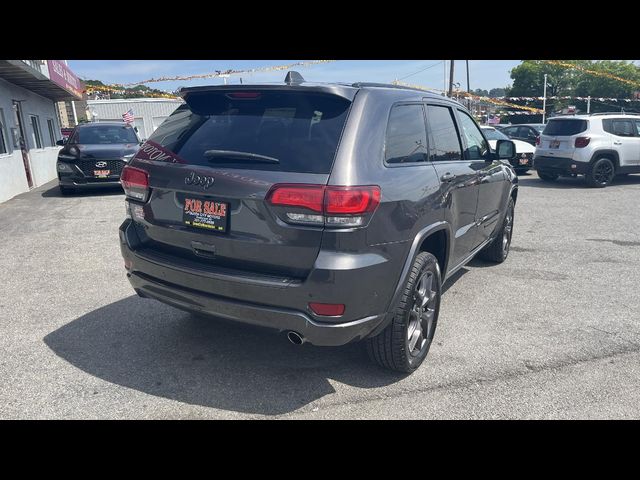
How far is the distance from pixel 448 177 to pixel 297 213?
1524 millimetres

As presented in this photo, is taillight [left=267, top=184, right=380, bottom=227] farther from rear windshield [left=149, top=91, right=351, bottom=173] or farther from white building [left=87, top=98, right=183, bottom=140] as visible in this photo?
white building [left=87, top=98, right=183, bottom=140]

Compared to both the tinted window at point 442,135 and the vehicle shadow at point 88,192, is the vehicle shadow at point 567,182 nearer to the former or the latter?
the tinted window at point 442,135

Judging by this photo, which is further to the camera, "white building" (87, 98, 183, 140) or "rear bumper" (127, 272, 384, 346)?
"white building" (87, 98, 183, 140)

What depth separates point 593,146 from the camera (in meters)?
11.8

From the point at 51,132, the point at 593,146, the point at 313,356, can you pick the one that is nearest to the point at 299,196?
the point at 313,356

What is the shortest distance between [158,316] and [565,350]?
131 inches

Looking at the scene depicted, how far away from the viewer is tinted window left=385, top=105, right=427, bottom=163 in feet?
9.73

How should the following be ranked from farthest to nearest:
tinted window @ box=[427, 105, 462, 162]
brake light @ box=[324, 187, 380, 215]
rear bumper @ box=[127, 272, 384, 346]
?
1. tinted window @ box=[427, 105, 462, 162]
2. rear bumper @ box=[127, 272, 384, 346]
3. brake light @ box=[324, 187, 380, 215]

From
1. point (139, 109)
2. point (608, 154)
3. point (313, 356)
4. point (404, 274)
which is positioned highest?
point (139, 109)

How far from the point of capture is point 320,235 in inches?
99.0

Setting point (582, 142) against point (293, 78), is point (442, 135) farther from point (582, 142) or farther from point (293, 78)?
point (582, 142)

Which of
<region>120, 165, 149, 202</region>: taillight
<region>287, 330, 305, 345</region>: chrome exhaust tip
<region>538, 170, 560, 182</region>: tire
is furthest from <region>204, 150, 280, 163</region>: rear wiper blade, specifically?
<region>538, 170, 560, 182</region>: tire

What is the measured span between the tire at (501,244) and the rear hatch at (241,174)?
3523 mm

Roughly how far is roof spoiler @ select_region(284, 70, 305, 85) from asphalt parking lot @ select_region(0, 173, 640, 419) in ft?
4.99
